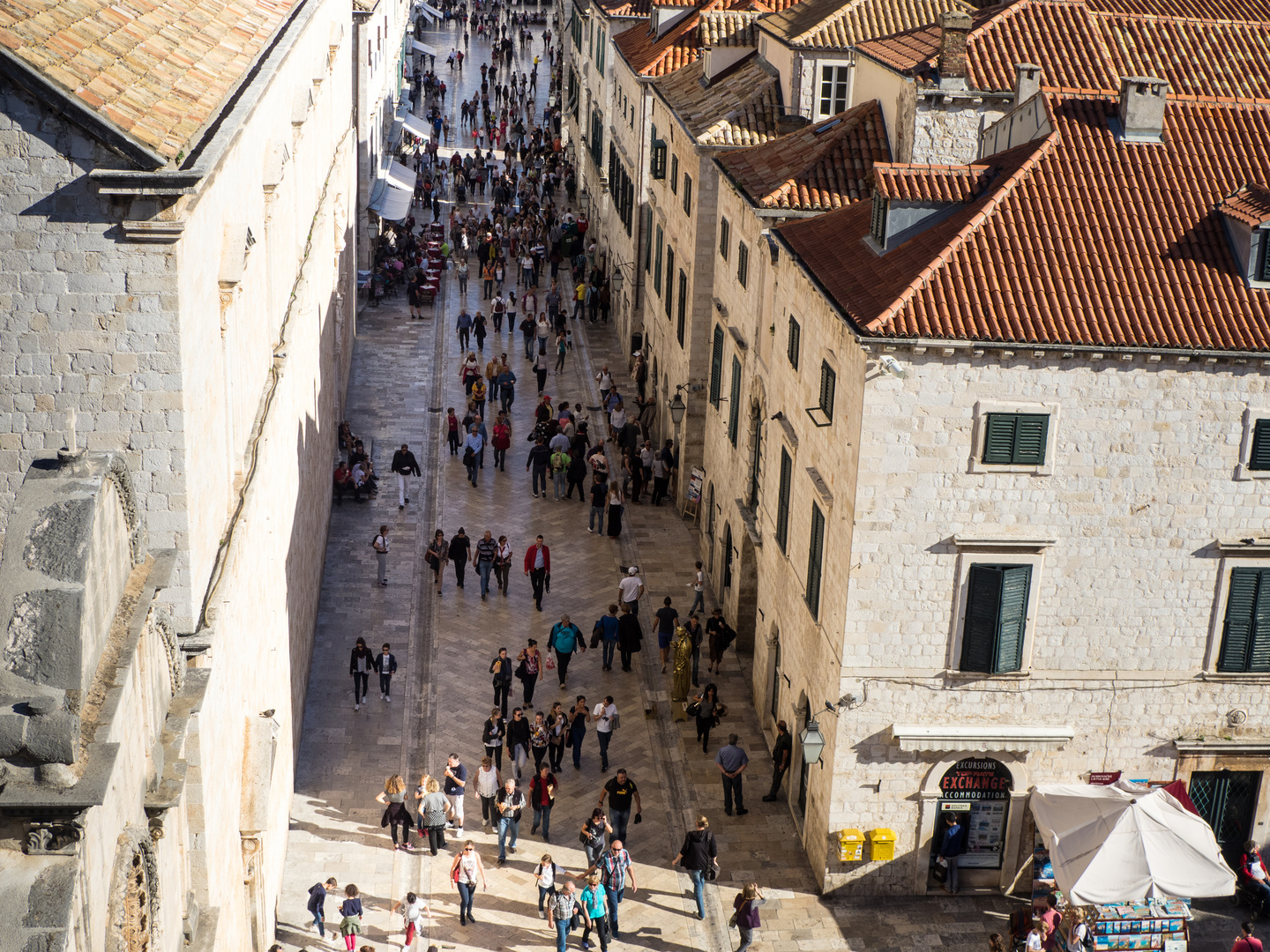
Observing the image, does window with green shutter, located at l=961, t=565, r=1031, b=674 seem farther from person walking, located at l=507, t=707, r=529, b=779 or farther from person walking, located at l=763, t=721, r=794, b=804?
person walking, located at l=507, t=707, r=529, b=779

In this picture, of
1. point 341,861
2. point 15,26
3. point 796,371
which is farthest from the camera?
point 796,371

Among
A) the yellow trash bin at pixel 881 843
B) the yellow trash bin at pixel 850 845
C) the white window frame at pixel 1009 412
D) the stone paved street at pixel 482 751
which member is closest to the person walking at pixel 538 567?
the stone paved street at pixel 482 751

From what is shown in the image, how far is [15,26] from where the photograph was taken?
14633mm

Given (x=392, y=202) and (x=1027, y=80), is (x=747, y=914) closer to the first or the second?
(x=1027, y=80)

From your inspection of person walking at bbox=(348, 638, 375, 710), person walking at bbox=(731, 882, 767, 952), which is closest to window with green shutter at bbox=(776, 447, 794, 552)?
person walking at bbox=(731, 882, 767, 952)

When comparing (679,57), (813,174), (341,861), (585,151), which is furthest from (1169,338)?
(585,151)

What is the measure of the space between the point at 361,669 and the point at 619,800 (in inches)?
243

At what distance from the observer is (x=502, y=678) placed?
2711 centimetres

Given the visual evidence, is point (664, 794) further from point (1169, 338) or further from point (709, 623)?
point (1169, 338)

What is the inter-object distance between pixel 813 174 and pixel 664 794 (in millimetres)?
12087

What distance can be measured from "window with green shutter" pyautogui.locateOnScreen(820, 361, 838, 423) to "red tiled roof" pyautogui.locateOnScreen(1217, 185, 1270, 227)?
6093 millimetres

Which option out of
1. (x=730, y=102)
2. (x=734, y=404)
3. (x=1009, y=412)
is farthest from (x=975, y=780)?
(x=730, y=102)

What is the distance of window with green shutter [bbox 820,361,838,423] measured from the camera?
23016 millimetres

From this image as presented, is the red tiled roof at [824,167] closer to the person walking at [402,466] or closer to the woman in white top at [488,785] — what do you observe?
the person walking at [402,466]
